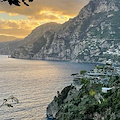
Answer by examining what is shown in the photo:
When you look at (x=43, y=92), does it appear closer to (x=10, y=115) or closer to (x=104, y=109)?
(x=10, y=115)

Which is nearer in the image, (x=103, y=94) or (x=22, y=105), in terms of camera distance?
(x=103, y=94)

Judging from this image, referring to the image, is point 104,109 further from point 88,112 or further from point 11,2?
point 11,2

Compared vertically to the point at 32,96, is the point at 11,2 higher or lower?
higher

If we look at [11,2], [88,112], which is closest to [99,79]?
[88,112]

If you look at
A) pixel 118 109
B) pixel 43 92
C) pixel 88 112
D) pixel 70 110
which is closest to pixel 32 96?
pixel 43 92

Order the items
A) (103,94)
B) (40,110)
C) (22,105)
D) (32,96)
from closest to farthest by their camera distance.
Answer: (103,94)
(40,110)
(22,105)
(32,96)

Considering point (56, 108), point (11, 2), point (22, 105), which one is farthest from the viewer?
point (22, 105)

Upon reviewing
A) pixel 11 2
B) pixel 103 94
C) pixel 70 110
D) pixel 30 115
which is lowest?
pixel 30 115

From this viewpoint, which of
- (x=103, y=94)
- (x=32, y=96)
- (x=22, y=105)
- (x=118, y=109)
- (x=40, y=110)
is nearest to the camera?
(x=118, y=109)

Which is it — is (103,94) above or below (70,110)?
above
